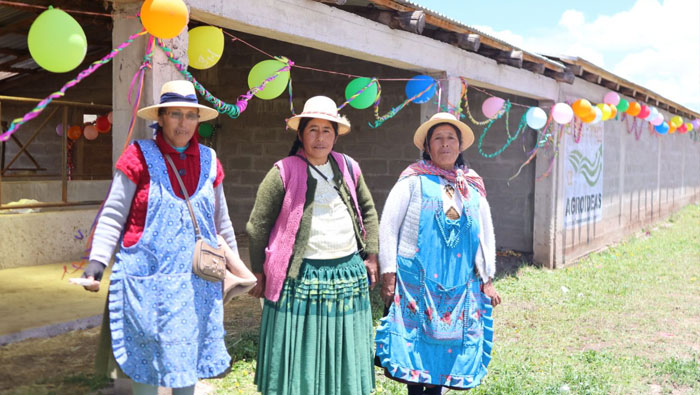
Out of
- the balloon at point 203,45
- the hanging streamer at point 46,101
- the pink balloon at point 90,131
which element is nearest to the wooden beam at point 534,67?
the balloon at point 203,45

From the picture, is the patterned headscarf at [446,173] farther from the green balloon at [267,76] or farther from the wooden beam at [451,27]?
the wooden beam at [451,27]

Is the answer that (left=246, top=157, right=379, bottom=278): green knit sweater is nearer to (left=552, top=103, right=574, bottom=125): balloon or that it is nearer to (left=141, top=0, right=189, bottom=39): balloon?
(left=141, top=0, right=189, bottom=39): balloon

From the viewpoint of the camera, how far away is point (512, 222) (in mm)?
9375

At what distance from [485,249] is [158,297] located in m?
1.78

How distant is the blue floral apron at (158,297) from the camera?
8.17ft

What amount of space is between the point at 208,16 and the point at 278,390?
2.23 meters

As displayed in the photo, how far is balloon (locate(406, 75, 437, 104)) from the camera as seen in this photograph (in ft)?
19.1

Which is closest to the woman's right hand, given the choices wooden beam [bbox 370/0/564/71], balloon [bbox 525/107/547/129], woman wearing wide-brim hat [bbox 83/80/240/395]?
woman wearing wide-brim hat [bbox 83/80/240/395]

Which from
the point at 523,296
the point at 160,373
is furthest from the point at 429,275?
the point at 523,296

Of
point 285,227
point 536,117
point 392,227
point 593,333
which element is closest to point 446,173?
point 392,227

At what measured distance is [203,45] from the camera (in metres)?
3.70

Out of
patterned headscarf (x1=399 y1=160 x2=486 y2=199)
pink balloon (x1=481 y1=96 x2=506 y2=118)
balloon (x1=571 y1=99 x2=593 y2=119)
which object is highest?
balloon (x1=571 y1=99 x2=593 y2=119)

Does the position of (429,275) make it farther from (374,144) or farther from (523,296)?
(374,144)

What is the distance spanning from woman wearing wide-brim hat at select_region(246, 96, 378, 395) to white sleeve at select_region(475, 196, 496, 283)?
2.15ft
